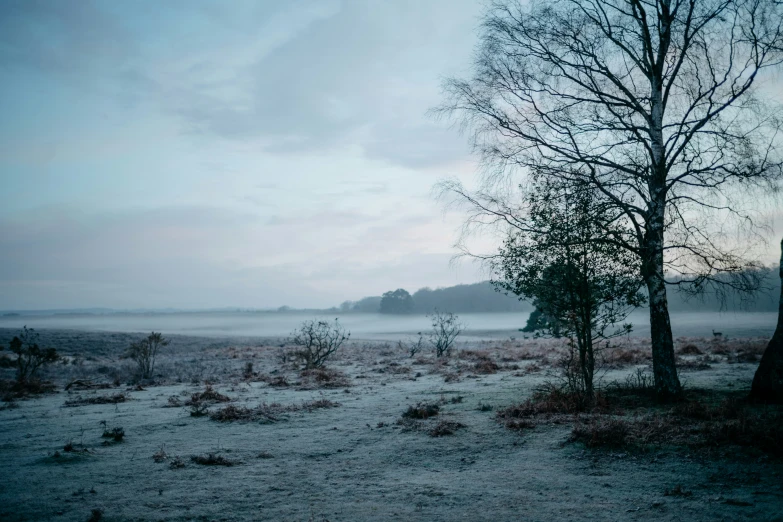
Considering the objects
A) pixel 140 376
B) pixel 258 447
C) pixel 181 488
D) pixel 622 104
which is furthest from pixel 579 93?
pixel 140 376

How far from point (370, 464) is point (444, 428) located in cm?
225

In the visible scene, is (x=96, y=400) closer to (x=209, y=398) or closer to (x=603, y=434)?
(x=209, y=398)

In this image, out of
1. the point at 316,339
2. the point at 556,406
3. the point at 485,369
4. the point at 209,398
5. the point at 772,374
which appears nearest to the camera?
the point at 772,374

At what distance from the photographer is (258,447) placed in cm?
884

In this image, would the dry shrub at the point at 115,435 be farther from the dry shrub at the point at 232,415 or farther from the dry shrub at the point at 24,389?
the dry shrub at the point at 24,389

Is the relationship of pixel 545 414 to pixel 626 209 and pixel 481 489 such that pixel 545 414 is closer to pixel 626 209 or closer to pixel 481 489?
pixel 481 489

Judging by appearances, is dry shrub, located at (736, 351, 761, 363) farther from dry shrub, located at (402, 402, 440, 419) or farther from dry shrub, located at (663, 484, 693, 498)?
dry shrub, located at (663, 484, 693, 498)

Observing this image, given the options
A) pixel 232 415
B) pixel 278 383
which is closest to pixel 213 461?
pixel 232 415

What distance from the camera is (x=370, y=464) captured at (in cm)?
770

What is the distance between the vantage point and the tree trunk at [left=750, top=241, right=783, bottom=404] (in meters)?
9.77

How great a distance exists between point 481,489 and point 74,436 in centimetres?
886

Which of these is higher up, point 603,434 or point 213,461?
point 603,434

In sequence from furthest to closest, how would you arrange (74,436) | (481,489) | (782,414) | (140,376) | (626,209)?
(140,376) → (626,209) → (74,436) → (782,414) → (481,489)

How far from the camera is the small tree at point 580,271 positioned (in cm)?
1038
